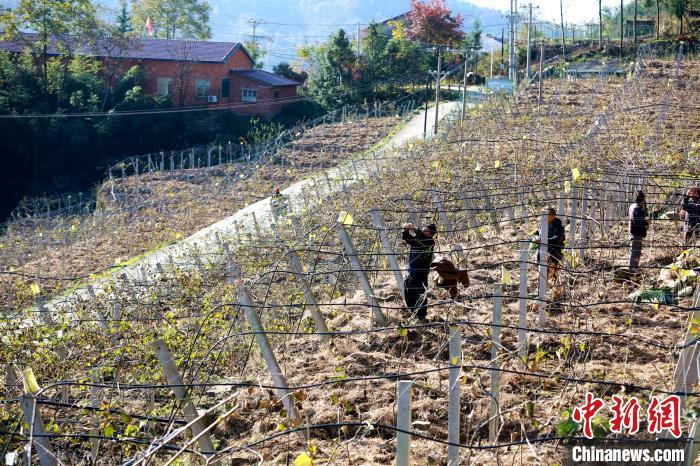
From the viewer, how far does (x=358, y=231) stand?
1090cm

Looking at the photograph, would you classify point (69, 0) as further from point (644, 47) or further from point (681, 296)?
point (681, 296)

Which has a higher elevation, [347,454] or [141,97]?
[141,97]

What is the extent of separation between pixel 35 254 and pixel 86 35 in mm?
16565

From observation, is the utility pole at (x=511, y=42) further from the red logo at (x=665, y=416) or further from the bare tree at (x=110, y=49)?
the red logo at (x=665, y=416)

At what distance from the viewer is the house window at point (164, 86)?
111ft

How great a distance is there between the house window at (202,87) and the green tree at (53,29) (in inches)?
182

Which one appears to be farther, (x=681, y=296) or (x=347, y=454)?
(x=681, y=296)

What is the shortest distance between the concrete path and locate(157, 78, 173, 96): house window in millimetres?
11126

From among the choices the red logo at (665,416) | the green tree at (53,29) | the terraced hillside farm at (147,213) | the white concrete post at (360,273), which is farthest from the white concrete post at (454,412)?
the green tree at (53,29)

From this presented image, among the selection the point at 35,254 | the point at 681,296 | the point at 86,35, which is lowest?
the point at 35,254

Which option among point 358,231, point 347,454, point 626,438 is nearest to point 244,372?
point 347,454

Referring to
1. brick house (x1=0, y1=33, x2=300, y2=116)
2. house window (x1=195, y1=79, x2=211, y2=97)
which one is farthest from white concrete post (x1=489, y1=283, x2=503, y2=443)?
house window (x1=195, y1=79, x2=211, y2=97)

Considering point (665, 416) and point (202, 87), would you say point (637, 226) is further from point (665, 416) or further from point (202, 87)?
point (202, 87)

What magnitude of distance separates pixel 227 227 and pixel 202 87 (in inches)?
718
